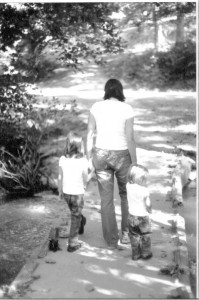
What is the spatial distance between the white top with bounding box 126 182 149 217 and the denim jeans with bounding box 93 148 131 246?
35cm

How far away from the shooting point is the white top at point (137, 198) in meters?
5.25

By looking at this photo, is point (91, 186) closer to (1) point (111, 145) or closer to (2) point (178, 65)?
(1) point (111, 145)

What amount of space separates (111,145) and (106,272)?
1.41 meters

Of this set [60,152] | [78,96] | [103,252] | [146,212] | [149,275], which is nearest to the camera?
[149,275]

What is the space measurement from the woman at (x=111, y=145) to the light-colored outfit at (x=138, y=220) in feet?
1.20

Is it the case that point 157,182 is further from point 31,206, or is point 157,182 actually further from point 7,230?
point 7,230

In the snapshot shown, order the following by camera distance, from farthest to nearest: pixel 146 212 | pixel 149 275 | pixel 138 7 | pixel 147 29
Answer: pixel 147 29, pixel 138 7, pixel 146 212, pixel 149 275

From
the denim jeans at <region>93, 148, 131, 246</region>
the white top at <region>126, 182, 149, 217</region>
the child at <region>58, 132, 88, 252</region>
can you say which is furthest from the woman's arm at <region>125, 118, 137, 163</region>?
the child at <region>58, 132, 88, 252</region>

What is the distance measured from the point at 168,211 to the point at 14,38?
15.1 feet

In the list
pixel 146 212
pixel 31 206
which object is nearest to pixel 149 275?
pixel 146 212

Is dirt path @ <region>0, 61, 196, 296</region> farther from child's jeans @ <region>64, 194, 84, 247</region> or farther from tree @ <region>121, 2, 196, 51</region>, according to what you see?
tree @ <region>121, 2, 196, 51</region>

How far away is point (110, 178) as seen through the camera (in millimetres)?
5684

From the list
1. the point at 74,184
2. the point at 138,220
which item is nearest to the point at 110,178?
the point at 74,184

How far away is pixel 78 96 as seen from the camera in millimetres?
19516
